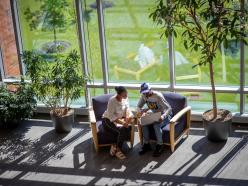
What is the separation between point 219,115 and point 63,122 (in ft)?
8.90

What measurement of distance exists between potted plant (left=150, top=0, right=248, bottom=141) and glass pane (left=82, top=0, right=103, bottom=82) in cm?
145

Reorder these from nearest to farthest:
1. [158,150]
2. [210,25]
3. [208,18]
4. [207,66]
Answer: [210,25] < [208,18] < [158,150] < [207,66]

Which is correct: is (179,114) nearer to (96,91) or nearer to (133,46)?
(133,46)

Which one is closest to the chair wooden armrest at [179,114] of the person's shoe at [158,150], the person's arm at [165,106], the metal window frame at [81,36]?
the person's arm at [165,106]

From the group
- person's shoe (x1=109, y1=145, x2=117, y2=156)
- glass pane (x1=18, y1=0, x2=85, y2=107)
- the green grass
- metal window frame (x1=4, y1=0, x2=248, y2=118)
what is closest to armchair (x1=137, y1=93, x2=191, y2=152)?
person's shoe (x1=109, y1=145, x2=117, y2=156)

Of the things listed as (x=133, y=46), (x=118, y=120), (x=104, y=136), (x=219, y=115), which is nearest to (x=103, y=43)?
(x=133, y=46)

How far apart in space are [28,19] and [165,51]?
2691 millimetres

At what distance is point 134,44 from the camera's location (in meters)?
8.90

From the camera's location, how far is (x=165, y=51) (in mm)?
8734

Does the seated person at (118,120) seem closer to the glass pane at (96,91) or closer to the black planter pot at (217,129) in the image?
the black planter pot at (217,129)

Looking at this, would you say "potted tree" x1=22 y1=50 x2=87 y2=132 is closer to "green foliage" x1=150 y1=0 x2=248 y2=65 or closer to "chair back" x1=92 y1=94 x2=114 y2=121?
"chair back" x1=92 y1=94 x2=114 y2=121

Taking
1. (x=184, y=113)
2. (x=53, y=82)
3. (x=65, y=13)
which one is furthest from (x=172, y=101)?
(x=65, y=13)

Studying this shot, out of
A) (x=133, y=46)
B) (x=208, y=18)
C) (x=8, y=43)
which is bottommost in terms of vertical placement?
(x=133, y=46)

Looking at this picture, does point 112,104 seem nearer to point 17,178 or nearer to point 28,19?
point 17,178
